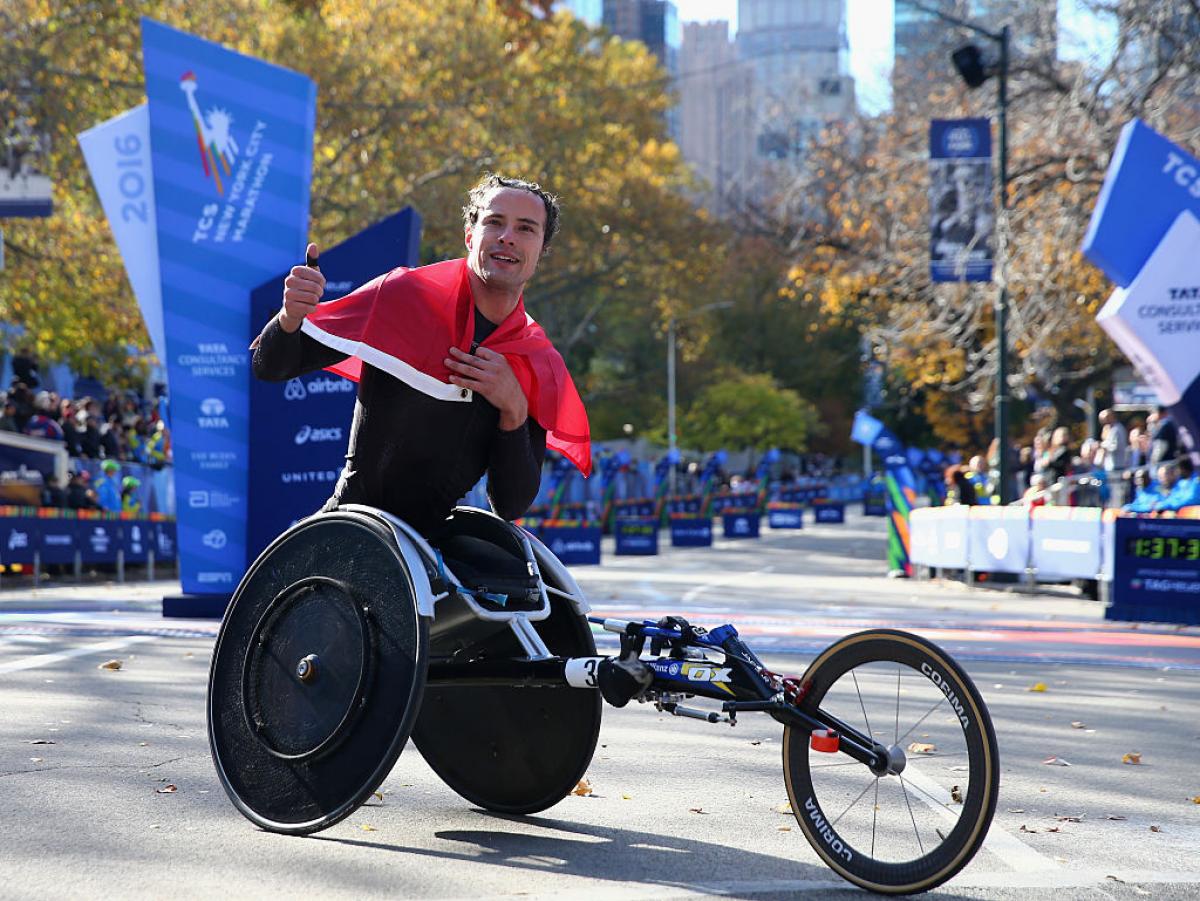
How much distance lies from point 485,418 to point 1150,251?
1338cm

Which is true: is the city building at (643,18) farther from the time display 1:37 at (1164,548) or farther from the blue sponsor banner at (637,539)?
the time display 1:37 at (1164,548)

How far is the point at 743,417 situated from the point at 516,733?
205 feet

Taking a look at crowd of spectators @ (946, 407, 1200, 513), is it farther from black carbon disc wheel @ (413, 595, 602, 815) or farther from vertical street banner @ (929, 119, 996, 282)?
black carbon disc wheel @ (413, 595, 602, 815)

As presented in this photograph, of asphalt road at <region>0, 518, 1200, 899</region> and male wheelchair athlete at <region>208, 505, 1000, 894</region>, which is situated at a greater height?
male wheelchair athlete at <region>208, 505, 1000, 894</region>

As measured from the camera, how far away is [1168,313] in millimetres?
17141

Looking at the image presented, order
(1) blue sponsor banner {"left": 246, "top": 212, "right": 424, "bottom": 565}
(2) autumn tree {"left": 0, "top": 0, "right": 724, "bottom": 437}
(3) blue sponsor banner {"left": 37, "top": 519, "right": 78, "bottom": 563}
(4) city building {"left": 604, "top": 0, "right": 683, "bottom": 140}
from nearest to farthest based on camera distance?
(1) blue sponsor banner {"left": 246, "top": 212, "right": 424, "bottom": 565} < (3) blue sponsor banner {"left": 37, "top": 519, "right": 78, "bottom": 563} < (2) autumn tree {"left": 0, "top": 0, "right": 724, "bottom": 437} < (4) city building {"left": 604, "top": 0, "right": 683, "bottom": 140}

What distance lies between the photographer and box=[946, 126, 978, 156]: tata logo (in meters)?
23.7

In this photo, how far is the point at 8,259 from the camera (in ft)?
90.8

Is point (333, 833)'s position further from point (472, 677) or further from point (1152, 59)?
point (1152, 59)

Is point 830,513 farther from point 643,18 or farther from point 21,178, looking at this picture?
point 643,18

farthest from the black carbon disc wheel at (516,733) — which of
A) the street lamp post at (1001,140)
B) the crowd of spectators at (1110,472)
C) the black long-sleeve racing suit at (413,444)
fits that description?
the street lamp post at (1001,140)

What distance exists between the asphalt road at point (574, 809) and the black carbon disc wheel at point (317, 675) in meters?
0.20

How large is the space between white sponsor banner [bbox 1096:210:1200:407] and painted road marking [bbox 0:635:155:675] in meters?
10.1

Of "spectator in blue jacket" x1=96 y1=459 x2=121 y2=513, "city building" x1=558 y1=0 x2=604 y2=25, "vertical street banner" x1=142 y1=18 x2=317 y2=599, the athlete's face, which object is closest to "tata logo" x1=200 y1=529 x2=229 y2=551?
"vertical street banner" x1=142 y1=18 x2=317 y2=599
